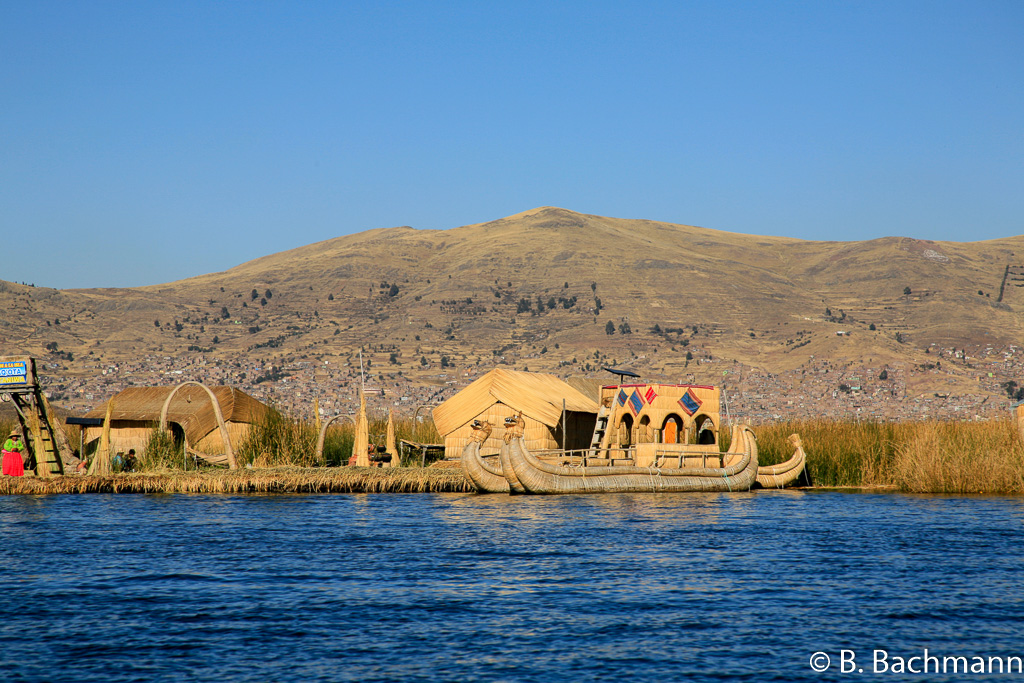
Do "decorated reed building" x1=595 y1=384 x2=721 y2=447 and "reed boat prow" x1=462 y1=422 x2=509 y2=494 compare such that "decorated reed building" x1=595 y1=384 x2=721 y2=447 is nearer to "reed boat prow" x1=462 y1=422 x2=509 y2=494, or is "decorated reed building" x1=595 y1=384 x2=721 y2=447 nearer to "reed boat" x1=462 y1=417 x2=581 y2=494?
"reed boat" x1=462 y1=417 x2=581 y2=494

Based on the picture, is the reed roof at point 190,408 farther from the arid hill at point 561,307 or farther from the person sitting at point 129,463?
the arid hill at point 561,307

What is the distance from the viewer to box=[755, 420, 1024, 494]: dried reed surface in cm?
2975

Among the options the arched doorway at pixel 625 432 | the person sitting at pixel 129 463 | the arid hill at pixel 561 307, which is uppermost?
the arid hill at pixel 561 307

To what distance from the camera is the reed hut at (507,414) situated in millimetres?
36094

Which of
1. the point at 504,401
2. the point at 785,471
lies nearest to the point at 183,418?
the point at 504,401

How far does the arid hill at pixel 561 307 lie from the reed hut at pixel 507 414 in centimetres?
5812

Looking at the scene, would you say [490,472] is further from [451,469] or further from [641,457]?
[641,457]

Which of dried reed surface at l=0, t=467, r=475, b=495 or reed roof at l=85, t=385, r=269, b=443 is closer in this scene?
dried reed surface at l=0, t=467, r=475, b=495

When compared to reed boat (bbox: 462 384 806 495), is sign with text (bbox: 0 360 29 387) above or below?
above

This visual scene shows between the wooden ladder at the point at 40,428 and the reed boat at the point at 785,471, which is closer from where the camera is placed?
the wooden ladder at the point at 40,428

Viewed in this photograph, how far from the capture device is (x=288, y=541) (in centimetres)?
2188

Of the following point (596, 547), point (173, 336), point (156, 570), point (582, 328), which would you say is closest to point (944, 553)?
point (596, 547)

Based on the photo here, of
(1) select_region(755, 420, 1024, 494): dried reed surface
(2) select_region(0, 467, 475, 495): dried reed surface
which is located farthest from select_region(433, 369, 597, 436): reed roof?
(1) select_region(755, 420, 1024, 494): dried reed surface

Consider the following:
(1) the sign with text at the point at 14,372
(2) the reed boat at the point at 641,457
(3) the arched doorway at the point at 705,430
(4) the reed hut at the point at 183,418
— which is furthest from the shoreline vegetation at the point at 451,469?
(1) the sign with text at the point at 14,372
